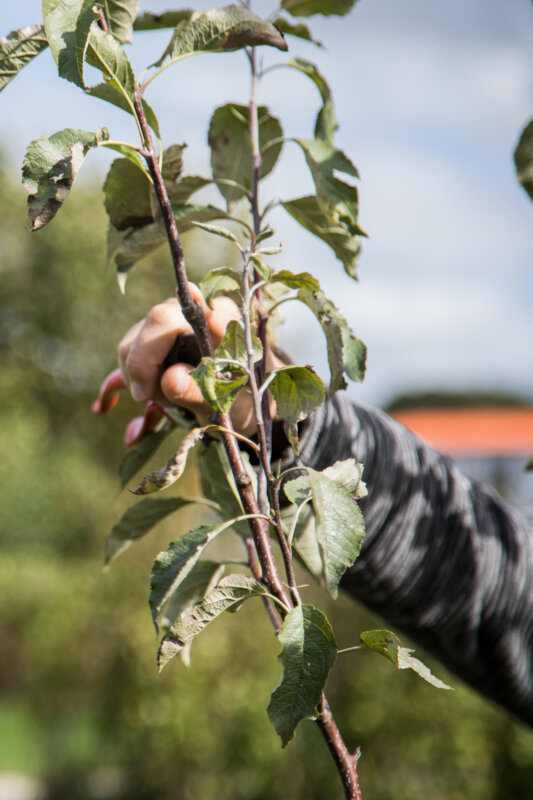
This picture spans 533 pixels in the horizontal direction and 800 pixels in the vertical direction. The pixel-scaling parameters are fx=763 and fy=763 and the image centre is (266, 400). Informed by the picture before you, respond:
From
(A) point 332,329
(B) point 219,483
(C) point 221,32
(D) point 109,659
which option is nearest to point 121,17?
(C) point 221,32

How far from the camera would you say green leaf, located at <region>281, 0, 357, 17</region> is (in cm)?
78

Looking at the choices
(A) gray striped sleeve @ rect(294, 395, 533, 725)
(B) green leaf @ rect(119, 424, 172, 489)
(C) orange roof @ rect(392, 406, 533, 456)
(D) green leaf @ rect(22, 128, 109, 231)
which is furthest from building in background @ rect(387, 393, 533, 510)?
(D) green leaf @ rect(22, 128, 109, 231)

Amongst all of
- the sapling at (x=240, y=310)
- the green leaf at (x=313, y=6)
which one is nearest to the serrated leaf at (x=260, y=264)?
the sapling at (x=240, y=310)

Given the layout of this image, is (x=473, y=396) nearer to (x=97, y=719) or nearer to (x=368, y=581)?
(x=97, y=719)

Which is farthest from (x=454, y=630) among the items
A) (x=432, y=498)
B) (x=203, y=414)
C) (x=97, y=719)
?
(x=97, y=719)

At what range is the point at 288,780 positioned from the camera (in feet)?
12.5

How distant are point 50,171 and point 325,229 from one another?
0.31 m

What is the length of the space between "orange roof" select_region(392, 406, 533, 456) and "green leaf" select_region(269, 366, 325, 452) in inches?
564

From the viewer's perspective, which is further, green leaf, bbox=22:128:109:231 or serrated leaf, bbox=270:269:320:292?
serrated leaf, bbox=270:269:320:292

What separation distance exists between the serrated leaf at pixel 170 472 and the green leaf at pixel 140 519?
9.4 inches

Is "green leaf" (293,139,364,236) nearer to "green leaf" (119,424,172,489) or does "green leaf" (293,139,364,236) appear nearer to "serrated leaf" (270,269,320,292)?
"serrated leaf" (270,269,320,292)

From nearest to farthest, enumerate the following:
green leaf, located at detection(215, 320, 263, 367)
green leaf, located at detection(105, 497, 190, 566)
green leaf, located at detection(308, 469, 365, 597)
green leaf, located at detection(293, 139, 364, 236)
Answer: green leaf, located at detection(308, 469, 365, 597) → green leaf, located at detection(215, 320, 263, 367) → green leaf, located at detection(293, 139, 364, 236) → green leaf, located at detection(105, 497, 190, 566)

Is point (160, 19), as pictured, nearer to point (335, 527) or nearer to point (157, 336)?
point (157, 336)

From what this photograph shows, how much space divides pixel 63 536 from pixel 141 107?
9121 millimetres
